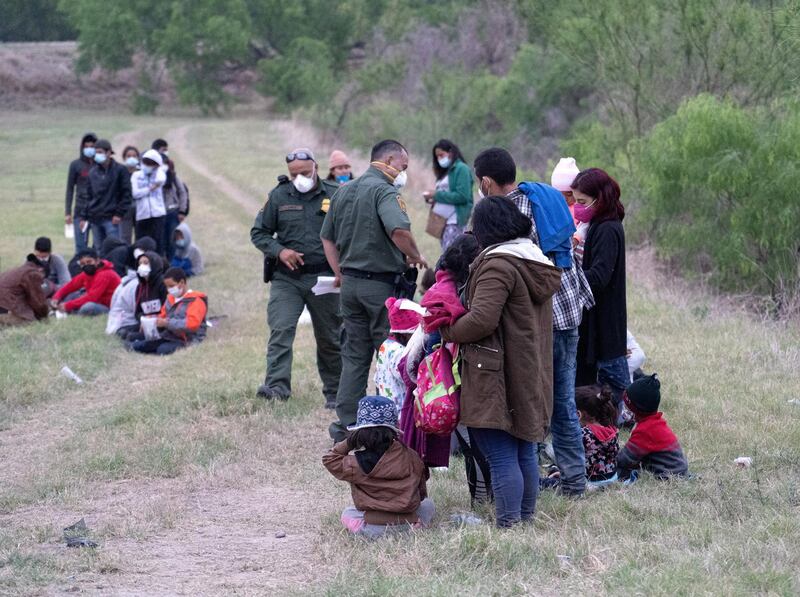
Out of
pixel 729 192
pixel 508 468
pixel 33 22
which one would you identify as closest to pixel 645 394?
pixel 508 468

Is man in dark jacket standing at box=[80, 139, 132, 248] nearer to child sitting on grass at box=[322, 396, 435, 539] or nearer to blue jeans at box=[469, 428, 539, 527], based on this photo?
child sitting on grass at box=[322, 396, 435, 539]

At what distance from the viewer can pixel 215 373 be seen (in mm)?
9953

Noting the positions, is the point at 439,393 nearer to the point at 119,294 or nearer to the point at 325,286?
the point at 325,286

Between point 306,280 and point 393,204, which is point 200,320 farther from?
point 393,204

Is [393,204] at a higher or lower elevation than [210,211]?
higher

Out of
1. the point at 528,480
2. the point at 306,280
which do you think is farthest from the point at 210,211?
the point at 528,480

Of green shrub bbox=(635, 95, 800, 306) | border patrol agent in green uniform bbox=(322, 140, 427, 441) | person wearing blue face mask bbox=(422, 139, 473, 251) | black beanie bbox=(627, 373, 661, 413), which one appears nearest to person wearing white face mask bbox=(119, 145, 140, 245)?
person wearing blue face mask bbox=(422, 139, 473, 251)

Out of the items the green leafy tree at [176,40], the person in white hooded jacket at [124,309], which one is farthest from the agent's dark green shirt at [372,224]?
the green leafy tree at [176,40]

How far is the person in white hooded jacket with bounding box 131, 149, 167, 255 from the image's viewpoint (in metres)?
14.4

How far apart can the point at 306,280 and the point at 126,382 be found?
2712 mm

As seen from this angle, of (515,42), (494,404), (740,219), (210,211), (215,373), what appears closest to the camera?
(494,404)

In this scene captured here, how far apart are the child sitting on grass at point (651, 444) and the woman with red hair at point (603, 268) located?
1.23 ft

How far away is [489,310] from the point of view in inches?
203

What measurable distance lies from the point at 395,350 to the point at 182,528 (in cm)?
156
